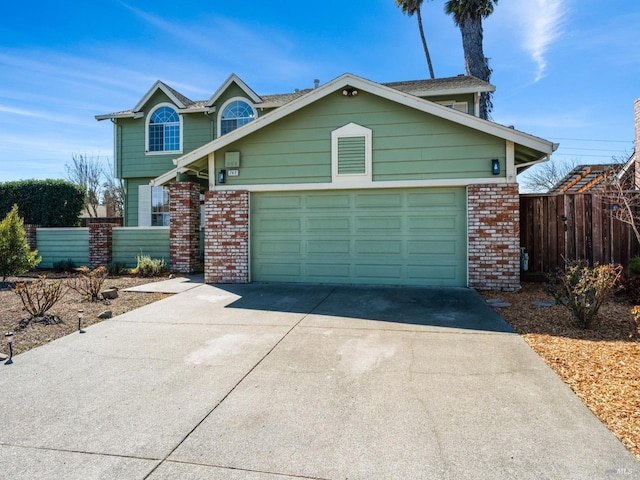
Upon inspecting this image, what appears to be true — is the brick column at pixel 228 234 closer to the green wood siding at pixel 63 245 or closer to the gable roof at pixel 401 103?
the gable roof at pixel 401 103

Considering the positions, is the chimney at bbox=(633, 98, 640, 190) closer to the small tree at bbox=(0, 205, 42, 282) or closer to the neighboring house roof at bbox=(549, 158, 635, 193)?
the neighboring house roof at bbox=(549, 158, 635, 193)

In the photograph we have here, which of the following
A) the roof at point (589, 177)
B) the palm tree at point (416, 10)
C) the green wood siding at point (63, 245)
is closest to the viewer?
the roof at point (589, 177)

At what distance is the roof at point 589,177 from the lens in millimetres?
9812

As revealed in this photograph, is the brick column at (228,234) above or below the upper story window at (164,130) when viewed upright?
below

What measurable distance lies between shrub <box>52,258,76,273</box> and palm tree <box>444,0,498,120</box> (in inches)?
696

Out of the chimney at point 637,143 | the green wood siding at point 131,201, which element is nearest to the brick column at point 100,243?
the green wood siding at point 131,201

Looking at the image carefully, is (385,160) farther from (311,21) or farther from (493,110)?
(493,110)

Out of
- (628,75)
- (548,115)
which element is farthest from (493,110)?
(628,75)

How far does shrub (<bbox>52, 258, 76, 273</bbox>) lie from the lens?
1199 cm

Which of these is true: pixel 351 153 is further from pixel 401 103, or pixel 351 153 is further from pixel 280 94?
pixel 280 94

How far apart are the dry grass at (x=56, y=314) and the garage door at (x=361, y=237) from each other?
8.98 feet

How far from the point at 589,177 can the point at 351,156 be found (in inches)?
361

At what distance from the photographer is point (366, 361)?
3.99 meters

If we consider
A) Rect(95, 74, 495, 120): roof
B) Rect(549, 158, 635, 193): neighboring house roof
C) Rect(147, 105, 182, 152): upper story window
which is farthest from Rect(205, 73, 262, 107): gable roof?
Rect(549, 158, 635, 193): neighboring house roof
